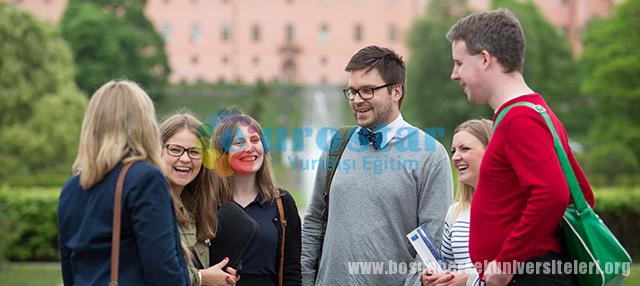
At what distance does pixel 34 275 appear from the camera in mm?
10516

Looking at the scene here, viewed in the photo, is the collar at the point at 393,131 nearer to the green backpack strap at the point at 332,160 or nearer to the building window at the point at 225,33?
the green backpack strap at the point at 332,160

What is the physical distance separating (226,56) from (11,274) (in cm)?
5984

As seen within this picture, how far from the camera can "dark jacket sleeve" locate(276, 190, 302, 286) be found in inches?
155

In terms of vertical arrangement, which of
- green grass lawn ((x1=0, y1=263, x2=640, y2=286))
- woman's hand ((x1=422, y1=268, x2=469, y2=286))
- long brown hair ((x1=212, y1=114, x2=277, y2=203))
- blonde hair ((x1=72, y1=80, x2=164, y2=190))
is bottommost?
green grass lawn ((x1=0, y1=263, x2=640, y2=286))

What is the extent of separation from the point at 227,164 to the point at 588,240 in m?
1.72

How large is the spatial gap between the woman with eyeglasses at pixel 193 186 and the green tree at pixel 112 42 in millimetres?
38742

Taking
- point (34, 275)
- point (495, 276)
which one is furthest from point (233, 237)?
point (34, 275)

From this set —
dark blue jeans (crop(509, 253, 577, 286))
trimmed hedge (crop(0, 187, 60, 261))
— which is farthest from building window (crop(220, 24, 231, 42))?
dark blue jeans (crop(509, 253, 577, 286))

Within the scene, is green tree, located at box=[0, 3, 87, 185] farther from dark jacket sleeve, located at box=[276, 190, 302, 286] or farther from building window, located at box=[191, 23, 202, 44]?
building window, located at box=[191, 23, 202, 44]

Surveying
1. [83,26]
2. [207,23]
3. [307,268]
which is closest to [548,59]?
[83,26]

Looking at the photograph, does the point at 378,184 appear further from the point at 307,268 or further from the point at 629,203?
the point at 629,203

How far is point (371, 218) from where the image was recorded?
3779 mm

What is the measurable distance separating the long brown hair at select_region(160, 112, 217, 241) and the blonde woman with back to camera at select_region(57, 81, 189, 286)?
0.81m

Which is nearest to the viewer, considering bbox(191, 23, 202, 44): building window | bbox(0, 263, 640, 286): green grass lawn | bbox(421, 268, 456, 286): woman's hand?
bbox(421, 268, 456, 286): woman's hand
